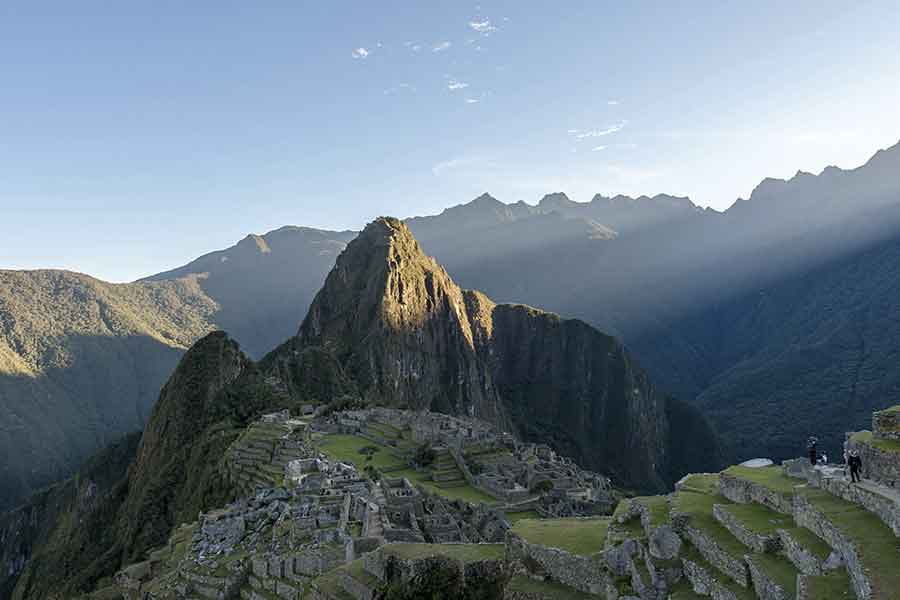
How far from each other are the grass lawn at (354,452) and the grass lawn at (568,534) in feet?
112

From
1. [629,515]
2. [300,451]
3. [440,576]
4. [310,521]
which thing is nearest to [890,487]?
[629,515]

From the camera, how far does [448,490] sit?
174 feet

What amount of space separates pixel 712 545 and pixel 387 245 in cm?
18105

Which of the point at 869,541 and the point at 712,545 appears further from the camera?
the point at 712,545

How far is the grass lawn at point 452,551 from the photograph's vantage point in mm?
19547

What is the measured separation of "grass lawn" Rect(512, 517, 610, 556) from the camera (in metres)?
17.6

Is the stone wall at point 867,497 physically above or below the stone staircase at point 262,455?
above

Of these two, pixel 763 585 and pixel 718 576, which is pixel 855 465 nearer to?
pixel 718 576

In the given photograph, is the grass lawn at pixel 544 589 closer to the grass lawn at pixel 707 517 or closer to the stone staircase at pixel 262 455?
the grass lawn at pixel 707 517

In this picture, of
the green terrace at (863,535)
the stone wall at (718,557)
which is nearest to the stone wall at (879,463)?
the green terrace at (863,535)

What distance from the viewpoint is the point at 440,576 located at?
18188 mm

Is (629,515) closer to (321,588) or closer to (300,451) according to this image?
(321,588)

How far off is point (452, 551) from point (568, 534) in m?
3.46

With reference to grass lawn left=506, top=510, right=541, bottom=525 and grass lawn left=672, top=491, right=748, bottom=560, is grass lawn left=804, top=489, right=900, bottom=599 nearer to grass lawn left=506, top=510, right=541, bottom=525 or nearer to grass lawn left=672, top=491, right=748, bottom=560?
grass lawn left=672, top=491, right=748, bottom=560
